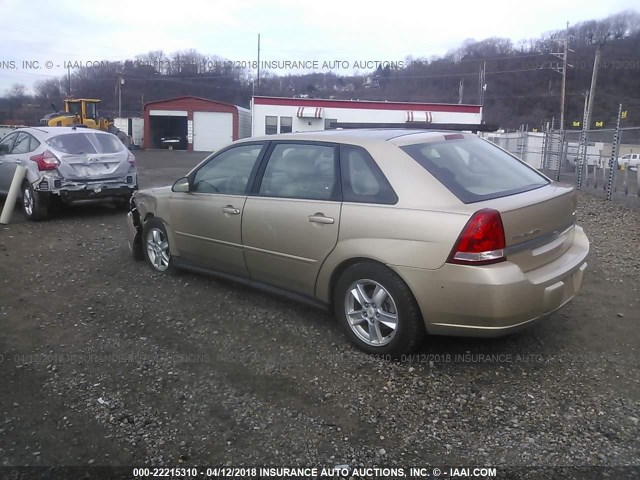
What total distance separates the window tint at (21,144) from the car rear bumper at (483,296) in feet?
27.0

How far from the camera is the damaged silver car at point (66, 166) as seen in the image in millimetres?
8938

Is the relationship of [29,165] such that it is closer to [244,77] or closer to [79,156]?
[79,156]

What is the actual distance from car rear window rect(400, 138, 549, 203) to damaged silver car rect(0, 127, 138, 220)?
672cm

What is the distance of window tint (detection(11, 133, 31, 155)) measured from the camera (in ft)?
31.4

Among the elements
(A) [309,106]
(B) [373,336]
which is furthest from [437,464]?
(A) [309,106]

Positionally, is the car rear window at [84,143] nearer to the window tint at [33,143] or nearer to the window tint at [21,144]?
the window tint at [33,143]

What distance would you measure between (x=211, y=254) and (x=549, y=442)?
3.24m

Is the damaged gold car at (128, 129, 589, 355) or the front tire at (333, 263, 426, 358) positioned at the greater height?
the damaged gold car at (128, 129, 589, 355)

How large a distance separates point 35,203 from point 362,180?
6.90 m

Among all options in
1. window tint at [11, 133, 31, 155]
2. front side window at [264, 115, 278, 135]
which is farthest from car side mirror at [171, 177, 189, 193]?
front side window at [264, 115, 278, 135]

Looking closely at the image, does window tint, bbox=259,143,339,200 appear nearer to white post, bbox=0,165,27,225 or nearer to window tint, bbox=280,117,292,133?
white post, bbox=0,165,27,225

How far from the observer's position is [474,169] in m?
4.11

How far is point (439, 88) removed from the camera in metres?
57.5

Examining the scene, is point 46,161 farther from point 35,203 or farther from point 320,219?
point 320,219
